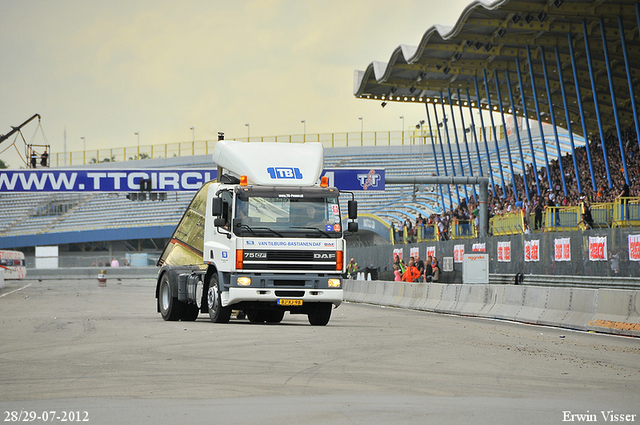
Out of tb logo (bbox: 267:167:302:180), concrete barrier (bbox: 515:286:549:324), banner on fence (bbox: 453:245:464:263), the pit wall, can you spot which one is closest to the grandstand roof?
banner on fence (bbox: 453:245:464:263)

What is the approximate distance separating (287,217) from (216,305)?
2.42 meters

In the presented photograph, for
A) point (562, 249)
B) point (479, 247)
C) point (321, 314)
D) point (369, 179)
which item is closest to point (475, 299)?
point (562, 249)

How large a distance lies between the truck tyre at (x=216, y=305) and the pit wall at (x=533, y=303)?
6.73 meters

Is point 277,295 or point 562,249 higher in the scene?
point 562,249

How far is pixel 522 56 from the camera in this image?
45.7m

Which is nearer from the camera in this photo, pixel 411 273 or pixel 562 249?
pixel 562 249

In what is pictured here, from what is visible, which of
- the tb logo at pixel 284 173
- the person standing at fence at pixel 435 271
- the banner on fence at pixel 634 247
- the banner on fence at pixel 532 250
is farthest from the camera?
the person standing at fence at pixel 435 271

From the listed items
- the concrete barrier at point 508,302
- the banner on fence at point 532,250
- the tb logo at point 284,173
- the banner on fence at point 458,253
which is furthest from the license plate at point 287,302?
the banner on fence at point 458,253

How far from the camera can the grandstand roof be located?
37125 mm

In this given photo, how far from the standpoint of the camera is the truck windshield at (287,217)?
16.9 meters

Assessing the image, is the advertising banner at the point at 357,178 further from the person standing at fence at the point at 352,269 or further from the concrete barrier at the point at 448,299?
the concrete barrier at the point at 448,299

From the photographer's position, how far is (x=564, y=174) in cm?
4222

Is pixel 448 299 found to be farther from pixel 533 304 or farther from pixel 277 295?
pixel 277 295

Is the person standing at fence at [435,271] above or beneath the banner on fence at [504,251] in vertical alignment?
beneath
